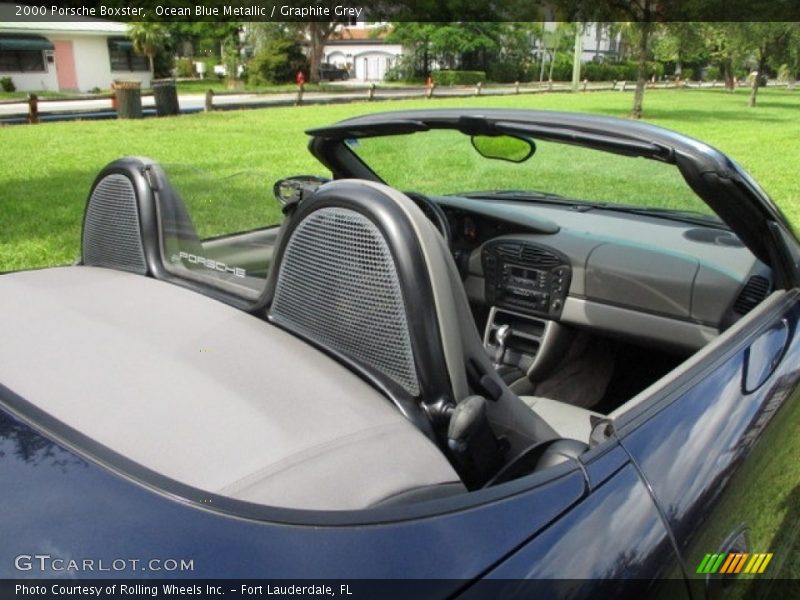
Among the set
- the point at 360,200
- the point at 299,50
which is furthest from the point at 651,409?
the point at 299,50

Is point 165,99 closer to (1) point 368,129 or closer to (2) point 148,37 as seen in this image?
(2) point 148,37

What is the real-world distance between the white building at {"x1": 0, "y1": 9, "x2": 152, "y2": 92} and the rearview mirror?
3792cm

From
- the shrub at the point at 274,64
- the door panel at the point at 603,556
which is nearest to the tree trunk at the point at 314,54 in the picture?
the shrub at the point at 274,64

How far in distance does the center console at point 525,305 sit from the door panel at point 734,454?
3.40 ft

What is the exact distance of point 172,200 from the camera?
236 cm

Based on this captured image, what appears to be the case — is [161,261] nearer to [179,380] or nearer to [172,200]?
[172,200]

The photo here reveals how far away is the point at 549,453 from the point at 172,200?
1550 millimetres

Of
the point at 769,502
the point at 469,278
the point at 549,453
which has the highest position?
the point at 549,453

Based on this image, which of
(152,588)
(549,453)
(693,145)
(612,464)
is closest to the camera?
(152,588)

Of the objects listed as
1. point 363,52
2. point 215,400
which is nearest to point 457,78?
point 363,52

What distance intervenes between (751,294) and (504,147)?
995mm

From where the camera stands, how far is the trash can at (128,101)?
20.1 m

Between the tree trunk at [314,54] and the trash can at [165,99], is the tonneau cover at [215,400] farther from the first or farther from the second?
the tree trunk at [314,54]

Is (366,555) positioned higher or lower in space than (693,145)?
lower
